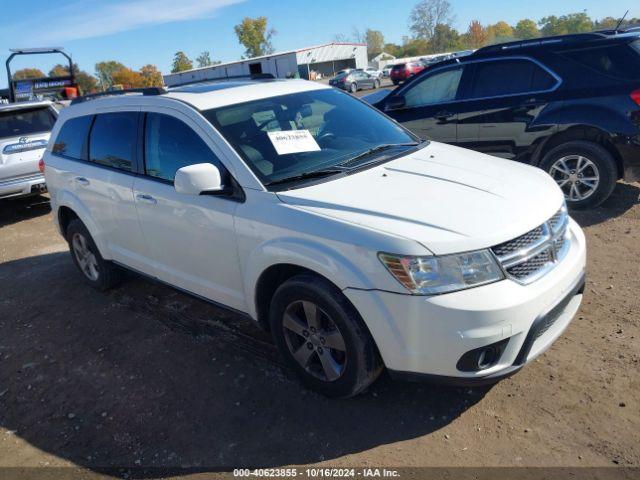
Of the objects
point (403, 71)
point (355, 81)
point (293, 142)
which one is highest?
point (403, 71)

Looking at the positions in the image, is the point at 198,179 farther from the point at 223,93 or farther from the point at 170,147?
the point at 223,93

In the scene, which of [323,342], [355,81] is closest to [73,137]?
[323,342]

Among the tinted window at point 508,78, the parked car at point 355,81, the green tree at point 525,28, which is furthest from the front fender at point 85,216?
the green tree at point 525,28

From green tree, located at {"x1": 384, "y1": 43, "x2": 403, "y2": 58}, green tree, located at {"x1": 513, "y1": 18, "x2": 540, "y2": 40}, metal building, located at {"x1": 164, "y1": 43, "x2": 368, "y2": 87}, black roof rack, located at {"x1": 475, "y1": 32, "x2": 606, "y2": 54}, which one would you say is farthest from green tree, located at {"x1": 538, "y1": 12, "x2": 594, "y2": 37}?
black roof rack, located at {"x1": 475, "y1": 32, "x2": 606, "y2": 54}

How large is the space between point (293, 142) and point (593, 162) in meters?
3.85

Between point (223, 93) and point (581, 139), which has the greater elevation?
point (223, 93)

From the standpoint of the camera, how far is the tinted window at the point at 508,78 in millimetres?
5922

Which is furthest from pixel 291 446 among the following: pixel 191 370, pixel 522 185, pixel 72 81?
pixel 72 81

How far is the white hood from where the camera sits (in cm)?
254

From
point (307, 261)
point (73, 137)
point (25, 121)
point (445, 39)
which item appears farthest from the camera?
point (445, 39)

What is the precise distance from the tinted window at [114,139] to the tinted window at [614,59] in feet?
15.6

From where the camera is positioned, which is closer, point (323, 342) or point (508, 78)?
point (323, 342)

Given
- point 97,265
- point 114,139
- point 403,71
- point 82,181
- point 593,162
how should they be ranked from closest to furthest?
1. point 114,139
2. point 82,181
3. point 97,265
4. point 593,162
5. point 403,71

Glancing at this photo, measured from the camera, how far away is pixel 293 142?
3412 millimetres
